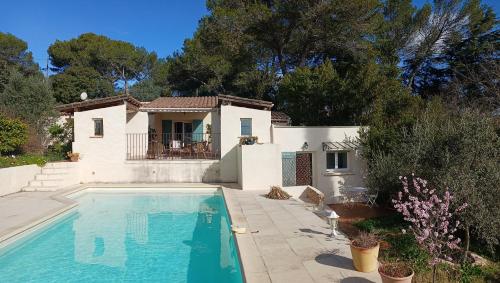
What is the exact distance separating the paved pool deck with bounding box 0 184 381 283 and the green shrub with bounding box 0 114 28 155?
334 centimetres

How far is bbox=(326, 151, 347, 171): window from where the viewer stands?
19.0 m

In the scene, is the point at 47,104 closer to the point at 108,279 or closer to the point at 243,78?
the point at 243,78

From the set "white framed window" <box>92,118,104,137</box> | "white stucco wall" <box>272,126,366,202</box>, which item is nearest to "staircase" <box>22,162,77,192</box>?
"white framed window" <box>92,118,104,137</box>

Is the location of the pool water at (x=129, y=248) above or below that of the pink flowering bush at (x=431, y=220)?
below

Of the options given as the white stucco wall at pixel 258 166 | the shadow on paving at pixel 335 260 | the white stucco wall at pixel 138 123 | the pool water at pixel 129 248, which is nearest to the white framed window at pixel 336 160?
the white stucco wall at pixel 258 166

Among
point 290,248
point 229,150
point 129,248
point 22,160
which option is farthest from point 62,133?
point 290,248

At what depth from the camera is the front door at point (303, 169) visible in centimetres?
1869

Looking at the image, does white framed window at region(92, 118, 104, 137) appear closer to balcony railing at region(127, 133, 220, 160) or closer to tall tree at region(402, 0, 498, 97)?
balcony railing at region(127, 133, 220, 160)

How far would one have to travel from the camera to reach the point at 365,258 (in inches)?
233

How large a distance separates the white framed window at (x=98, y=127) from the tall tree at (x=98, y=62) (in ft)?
82.2

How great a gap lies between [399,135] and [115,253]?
13168 mm

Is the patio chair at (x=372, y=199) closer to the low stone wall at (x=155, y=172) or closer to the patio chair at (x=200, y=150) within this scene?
the low stone wall at (x=155, y=172)

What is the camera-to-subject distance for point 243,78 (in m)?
28.0

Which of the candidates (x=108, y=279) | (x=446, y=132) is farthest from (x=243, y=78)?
(x=108, y=279)
